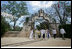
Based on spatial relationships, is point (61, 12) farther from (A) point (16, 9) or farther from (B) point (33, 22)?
(A) point (16, 9)

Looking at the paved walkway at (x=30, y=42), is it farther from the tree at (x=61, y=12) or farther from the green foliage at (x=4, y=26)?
the tree at (x=61, y=12)

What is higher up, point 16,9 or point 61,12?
point 16,9

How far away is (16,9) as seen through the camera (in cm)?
1015

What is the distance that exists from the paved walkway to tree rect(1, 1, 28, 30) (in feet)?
3.98

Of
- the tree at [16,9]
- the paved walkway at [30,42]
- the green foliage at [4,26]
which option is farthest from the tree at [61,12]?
the green foliage at [4,26]

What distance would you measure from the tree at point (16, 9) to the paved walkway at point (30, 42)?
121 cm

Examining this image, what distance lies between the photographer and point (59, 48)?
9562 millimetres

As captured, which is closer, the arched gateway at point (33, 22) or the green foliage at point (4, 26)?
the green foliage at point (4, 26)

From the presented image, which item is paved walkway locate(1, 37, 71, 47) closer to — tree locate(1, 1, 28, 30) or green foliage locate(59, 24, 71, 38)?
green foliage locate(59, 24, 71, 38)

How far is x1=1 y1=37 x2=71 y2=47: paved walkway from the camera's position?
968 centimetres

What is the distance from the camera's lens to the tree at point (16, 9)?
32.9ft

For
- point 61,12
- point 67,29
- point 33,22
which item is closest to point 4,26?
point 33,22

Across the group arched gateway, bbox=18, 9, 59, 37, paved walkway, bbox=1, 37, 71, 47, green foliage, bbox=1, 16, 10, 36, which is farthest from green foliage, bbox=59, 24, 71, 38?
green foliage, bbox=1, 16, 10, 36

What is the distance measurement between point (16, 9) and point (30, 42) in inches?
88.7
